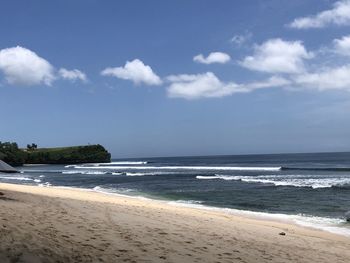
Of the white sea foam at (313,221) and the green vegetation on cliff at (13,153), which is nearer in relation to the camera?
the white sea foam at (313,221)

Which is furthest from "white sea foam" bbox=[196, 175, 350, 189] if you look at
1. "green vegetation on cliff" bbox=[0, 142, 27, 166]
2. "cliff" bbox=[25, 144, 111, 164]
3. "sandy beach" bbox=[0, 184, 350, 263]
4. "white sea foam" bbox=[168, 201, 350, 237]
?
"cliff" bbox=[25, 144, 111, 164]

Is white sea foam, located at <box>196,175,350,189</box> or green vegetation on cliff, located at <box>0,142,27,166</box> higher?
green vegetation on cliff, located at <box>0,142,27,166</box>

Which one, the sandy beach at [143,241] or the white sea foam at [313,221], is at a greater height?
the sandy beach at [143,241]

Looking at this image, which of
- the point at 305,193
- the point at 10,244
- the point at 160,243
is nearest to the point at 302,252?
the point at 160,243

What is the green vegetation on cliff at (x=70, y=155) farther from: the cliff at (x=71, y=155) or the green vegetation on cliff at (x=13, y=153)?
the green vegetation on cliff at (x=13, y=153)

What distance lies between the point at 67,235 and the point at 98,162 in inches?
5142

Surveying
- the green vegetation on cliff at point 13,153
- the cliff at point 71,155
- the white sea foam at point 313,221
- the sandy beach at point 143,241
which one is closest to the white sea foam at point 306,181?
the white sea foam at point 313,221

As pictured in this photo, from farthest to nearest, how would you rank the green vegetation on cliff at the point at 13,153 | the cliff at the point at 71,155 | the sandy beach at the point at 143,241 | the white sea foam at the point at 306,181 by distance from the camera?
1. the cliff at the point at 71,155
2. the green vegetation on cliff at the point at 13,153
3. the white sea foam at the point at 306,181
4. the sandy beach at the point at 143,241

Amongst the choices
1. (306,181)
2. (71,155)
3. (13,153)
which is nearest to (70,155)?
(71,155)

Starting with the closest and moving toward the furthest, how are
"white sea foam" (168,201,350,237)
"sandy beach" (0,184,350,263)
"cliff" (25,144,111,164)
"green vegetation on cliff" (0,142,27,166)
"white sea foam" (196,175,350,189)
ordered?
1. "sandy beach" (0,184,350,263)
2. "white sea foam" (168,201,350,237)
3. "white sea foam" (196,175,350,189)
4. "green vegetation on cliff" (0,142,27,166)
5. "cliff" (25,144,111,164)

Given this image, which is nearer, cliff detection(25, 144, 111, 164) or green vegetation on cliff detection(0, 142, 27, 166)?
green vegetation on cliff detection(0, 142, 27, 166)

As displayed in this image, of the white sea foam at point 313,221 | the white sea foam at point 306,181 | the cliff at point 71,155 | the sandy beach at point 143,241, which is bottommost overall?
the white sea foam at point 313,221

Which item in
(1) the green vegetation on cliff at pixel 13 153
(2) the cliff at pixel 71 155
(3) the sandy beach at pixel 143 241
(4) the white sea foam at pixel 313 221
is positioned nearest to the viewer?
(3) the sandy beach at pixel 143 241

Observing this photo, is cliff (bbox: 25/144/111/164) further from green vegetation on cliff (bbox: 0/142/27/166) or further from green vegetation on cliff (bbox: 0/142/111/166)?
green vegetation on cliff (bbox: 0/142/27/166)
